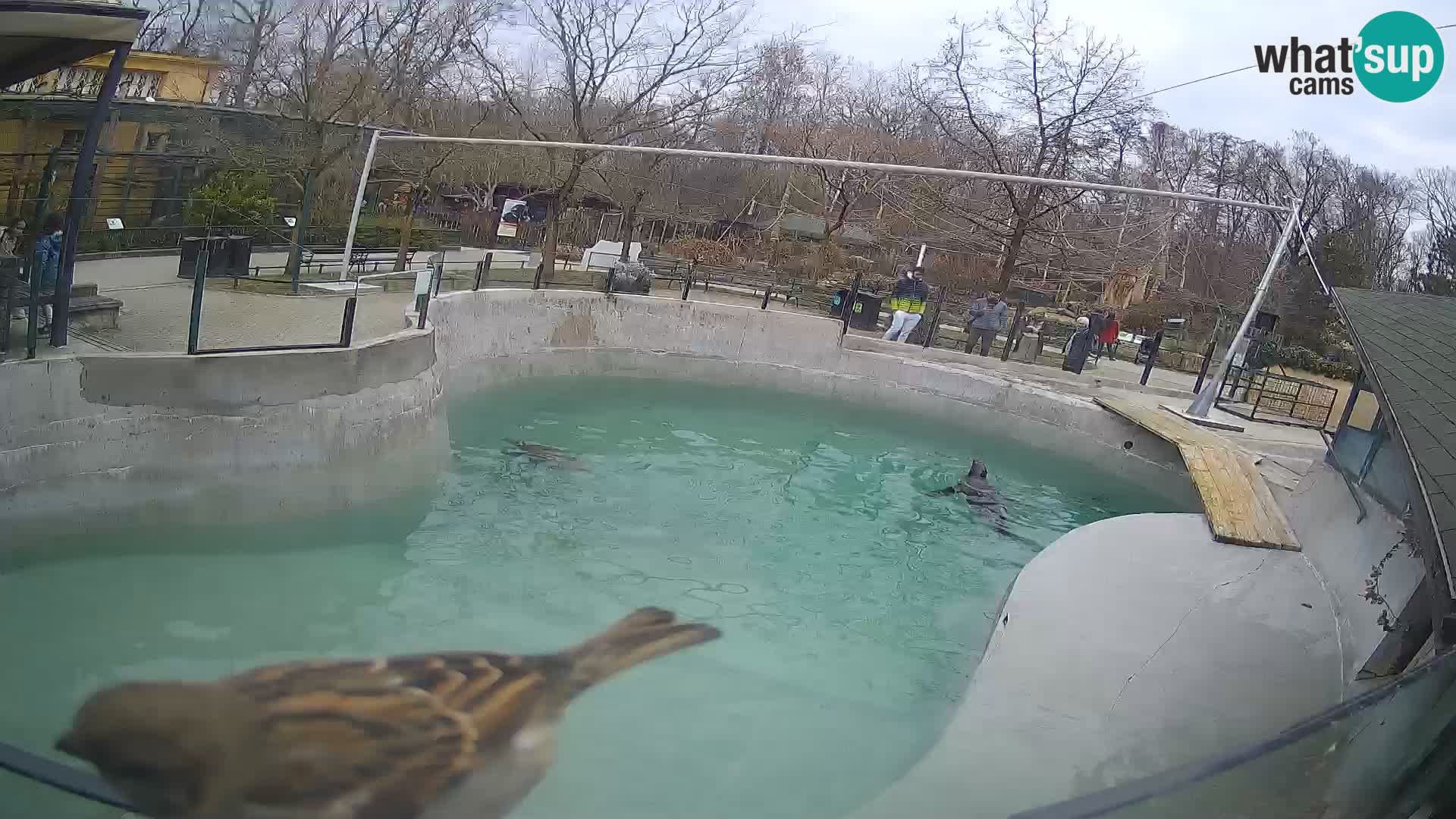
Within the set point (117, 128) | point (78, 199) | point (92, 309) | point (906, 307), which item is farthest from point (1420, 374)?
point (117, 128)

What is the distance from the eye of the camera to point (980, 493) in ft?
52.0

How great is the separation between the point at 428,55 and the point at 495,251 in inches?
273

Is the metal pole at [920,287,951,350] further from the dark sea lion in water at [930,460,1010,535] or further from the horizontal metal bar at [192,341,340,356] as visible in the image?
the horizontal metal bar at [192,341,340,356]

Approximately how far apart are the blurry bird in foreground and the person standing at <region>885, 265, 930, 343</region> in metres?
15.8

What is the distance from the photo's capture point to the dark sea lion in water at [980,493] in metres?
15.3

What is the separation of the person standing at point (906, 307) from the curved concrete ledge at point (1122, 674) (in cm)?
1306

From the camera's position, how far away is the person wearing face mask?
9.19m

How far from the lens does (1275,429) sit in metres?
18.5

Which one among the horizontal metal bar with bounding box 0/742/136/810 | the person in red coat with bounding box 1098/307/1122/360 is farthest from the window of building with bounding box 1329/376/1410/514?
the person in red coat with bounding box 1098/307/1122/360

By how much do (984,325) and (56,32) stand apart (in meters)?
18.0

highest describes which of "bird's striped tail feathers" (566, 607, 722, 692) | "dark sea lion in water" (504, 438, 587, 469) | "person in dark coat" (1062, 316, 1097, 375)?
"person in dark coat" (1062, 316, 1097, 375)

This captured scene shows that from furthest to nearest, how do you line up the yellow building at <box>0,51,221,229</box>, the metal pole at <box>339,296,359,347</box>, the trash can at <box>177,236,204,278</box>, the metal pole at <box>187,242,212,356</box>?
the yellow building at <box>0,51,221,229</box> < the trash can at <box>177,236,204,278</box> < the metal pole at <box>339,296,359,347</box> < the metal pole at <box>187,242,212,356</box>

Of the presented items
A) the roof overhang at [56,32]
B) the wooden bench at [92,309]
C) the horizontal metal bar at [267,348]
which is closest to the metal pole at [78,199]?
the roof overhang at [56,32]

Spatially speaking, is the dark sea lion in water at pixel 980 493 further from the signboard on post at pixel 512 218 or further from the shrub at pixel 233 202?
the signboard on post at pixel 512 218
